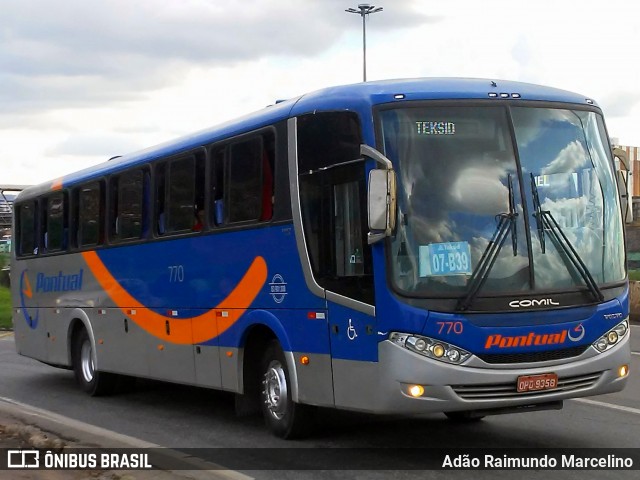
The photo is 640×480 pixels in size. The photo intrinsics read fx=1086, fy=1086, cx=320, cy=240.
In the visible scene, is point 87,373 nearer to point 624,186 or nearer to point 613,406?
point 613,406

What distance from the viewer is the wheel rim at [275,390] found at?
10.7m

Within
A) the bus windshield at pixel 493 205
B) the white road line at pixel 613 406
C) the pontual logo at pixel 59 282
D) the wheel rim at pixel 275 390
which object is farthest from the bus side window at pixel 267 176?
the pontual logo at pixel 59 282

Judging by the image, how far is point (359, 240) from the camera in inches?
370

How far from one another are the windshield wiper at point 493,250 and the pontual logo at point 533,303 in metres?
0.32

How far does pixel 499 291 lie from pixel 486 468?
1.46 m

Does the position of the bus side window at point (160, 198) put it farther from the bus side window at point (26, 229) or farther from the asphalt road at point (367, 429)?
the bus side window at point (26, 229)

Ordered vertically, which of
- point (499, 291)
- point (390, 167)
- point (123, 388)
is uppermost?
point (390, 167)

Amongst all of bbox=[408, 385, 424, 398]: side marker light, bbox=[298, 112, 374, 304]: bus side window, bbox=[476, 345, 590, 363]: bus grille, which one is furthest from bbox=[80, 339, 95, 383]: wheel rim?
bbox=[476, 345, 590, 363]: bus grille

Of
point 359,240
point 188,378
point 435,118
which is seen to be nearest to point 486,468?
point 359,240

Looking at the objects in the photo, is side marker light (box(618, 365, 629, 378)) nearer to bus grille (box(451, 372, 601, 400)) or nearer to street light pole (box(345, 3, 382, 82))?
bus grille (box(451, 372, 601, 400))

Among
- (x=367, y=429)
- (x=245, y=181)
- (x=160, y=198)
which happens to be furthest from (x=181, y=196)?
(x=367, y=429)

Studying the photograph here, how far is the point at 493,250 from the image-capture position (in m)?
8.89

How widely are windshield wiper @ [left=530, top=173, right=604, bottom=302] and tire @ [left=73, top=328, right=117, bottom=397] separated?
8.66 m

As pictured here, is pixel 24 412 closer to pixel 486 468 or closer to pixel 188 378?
pixel 188 378
